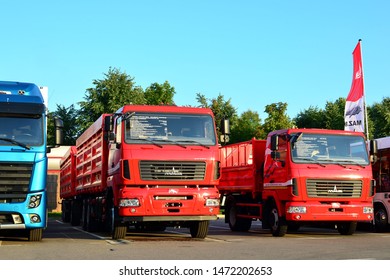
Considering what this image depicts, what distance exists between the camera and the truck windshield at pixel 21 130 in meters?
14.2

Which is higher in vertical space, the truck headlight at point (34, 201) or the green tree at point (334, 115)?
the green tree at point (334, 115)

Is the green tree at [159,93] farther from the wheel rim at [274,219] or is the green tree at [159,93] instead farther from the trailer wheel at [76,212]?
the wheel rim at [274,219]

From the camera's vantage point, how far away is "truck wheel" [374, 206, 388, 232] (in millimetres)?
19609

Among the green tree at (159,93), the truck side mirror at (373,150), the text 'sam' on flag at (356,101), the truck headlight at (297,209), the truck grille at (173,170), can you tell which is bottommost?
the truck headlight at (297,209)

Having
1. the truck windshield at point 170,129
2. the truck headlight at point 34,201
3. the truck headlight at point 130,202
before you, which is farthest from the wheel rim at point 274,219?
the truck headlight at point 34,201

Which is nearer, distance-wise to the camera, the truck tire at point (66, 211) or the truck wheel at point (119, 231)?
the truck wheel at point (119, 231)

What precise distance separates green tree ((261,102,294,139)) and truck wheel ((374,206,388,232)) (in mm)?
40115

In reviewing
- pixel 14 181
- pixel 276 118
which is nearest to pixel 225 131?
pixel 14 181

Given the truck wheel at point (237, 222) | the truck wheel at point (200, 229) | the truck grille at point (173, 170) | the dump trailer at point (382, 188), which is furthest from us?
the truck wheel at point (237, 222)

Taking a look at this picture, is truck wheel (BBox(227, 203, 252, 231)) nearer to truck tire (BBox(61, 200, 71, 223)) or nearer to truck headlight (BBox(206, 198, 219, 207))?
truck headlight (BBox(206, 198, 219, 207))

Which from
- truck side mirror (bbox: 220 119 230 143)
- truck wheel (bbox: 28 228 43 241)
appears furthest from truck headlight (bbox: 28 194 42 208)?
truck side mirror (bbox: 220 119 230 143)

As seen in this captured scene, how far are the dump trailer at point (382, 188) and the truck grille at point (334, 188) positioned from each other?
2510 millimetres
